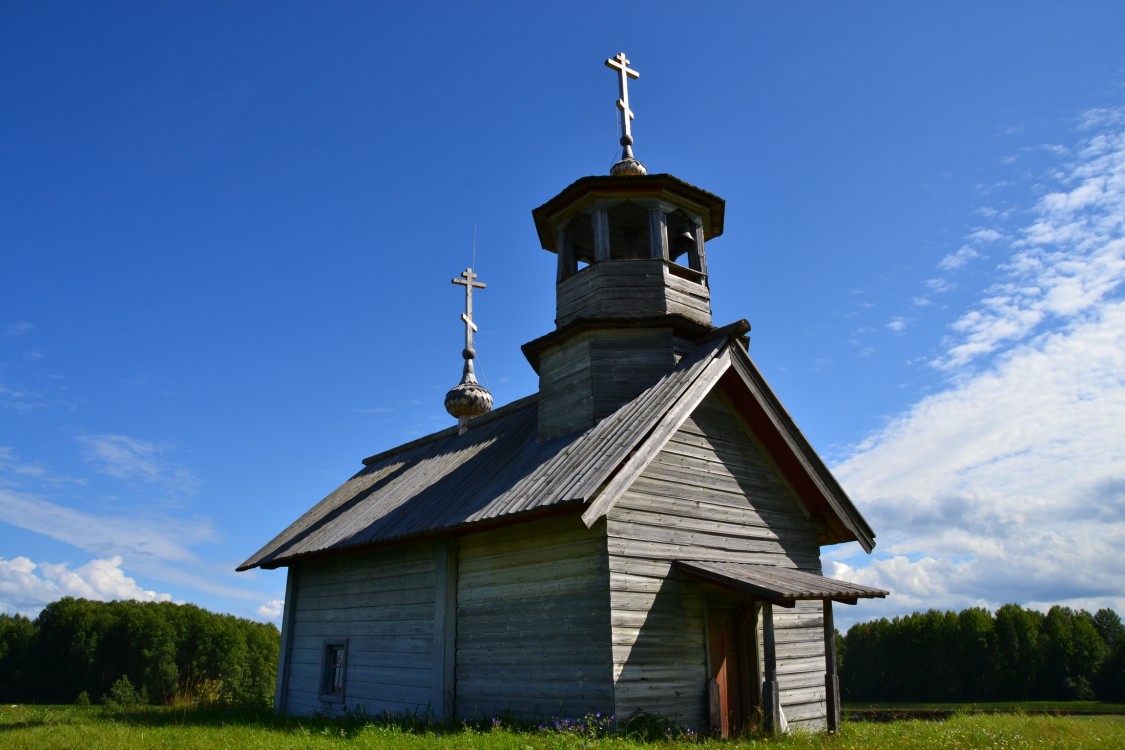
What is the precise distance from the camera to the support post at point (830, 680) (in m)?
12.1

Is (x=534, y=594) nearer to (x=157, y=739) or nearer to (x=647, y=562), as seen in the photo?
(x=647, y=562)

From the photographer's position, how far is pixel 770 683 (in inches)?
418

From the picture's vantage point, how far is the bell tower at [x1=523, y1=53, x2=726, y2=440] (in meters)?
13.2

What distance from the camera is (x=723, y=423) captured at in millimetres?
13016

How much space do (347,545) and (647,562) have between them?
608cm

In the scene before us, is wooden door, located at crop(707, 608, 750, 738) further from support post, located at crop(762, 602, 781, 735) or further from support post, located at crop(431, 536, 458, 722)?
support post, located at crop(431, 536, 458, 722)

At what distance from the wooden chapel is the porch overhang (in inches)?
1.7

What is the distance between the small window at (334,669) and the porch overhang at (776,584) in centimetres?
752

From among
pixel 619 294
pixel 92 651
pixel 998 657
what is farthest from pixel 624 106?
pixel 92 651

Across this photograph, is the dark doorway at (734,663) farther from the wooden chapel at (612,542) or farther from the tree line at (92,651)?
the tree line at (92,651)

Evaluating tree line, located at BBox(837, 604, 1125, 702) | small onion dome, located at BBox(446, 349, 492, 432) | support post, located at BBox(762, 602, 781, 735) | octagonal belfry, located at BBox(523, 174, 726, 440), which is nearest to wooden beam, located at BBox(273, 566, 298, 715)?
small onion dome, located at BBox(446, 349, 492, 432)

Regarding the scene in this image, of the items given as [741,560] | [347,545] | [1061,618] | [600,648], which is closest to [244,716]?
[347,545]

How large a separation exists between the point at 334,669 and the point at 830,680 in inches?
367

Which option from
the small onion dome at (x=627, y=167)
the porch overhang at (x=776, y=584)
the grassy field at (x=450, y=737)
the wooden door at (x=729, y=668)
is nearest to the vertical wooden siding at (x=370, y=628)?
the grassy field at (x=450, y=737)
